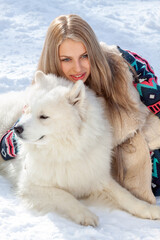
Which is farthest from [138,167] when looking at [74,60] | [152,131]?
[74,60]

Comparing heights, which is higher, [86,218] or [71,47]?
[71,47]

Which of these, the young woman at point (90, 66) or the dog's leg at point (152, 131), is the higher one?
the young woman at point (90, 66)

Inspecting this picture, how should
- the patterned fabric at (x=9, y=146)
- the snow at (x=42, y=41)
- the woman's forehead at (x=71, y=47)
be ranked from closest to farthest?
the snow at (x=42, y=41) → the woman's forehead at (x=71, y=47) → the patterned fabric at (x=9, y=146)

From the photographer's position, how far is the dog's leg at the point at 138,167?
118 inches

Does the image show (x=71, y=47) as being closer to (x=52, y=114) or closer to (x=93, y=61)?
(x=93, y=61)

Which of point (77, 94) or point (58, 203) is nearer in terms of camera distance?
point (77, 94)

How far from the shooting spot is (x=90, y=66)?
2.94 m

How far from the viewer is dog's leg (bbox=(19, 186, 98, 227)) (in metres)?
2.49

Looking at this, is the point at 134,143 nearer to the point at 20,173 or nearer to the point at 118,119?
the point at 118,119

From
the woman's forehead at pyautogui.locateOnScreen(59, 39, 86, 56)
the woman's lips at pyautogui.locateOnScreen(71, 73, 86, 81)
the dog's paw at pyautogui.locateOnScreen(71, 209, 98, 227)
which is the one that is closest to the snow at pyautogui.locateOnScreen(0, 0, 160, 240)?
the dog's paw at pyautogui.locateOnScreen(71, 209, 98, 227)

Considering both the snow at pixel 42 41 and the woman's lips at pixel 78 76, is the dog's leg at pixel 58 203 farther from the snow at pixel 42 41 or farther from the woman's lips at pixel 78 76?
the woman's lips at pixel 78 76

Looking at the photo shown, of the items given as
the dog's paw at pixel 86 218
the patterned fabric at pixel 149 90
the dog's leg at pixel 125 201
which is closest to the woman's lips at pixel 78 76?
the patterned fabric at pixel 149 90

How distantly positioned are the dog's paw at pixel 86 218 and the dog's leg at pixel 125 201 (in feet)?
1.17

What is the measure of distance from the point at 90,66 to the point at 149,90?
0.62 metres
